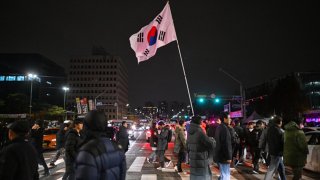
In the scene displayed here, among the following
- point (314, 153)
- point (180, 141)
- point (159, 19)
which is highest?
point (159, 19)

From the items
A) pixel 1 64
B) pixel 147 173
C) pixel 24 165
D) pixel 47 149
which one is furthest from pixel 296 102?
pixel 1 64

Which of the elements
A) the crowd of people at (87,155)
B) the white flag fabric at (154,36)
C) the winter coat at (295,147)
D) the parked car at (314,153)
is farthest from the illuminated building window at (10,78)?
the crowd of people at (87,155)

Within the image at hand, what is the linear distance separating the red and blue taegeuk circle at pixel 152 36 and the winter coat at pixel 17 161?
956cm

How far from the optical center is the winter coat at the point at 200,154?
285 inches

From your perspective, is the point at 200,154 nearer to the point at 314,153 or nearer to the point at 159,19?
the point at 314,153

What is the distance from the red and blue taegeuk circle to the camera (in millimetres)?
13555

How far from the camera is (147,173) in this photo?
1220 centimetres

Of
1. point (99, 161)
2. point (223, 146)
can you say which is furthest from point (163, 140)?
point (99, 161)

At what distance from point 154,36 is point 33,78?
84148mm

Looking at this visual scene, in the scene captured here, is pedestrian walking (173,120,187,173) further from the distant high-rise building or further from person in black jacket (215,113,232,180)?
the distant high-rise building

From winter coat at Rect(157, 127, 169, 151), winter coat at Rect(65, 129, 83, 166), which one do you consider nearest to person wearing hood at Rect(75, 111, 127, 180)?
winter coat at Rect(65, 129, 83, 166)

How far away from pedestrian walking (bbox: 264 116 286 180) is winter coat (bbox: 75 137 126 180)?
235 inches

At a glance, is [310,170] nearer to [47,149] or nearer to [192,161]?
[192,161]

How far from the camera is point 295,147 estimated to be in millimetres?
8156
